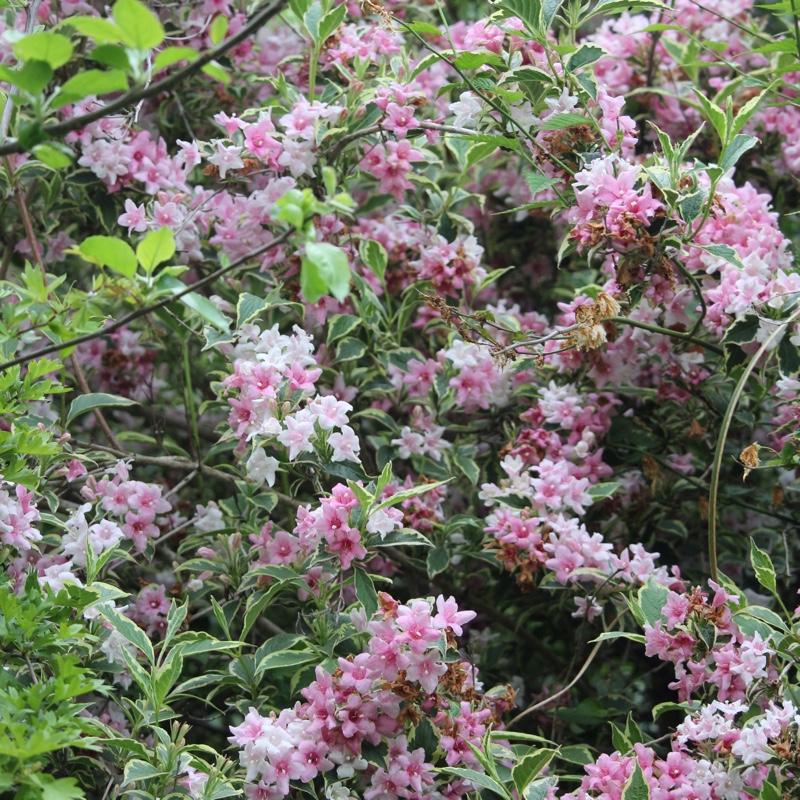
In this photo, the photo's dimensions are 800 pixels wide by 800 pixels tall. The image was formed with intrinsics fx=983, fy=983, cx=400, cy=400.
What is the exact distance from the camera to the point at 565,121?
60.6 inches

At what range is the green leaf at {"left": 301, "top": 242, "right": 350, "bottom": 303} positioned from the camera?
2.86ft

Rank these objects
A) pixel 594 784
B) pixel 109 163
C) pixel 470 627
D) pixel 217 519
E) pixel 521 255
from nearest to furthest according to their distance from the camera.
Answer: pixel 594 784
pixel 217 519
pixel 109 163
pixel 470 627
pixel 521 255

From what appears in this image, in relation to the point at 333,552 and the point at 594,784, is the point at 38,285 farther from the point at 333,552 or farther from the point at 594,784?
the point at 594,784

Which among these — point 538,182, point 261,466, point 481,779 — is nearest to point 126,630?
point 261,466

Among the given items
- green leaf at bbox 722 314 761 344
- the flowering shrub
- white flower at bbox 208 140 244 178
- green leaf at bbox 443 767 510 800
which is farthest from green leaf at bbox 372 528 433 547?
white flower at bbox 208 140 244 178

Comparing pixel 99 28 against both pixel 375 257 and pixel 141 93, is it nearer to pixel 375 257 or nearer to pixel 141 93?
pixel 141 93

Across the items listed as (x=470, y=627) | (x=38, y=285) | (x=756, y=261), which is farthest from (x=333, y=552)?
(x=756, y=261)

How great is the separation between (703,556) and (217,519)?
39.2 inches

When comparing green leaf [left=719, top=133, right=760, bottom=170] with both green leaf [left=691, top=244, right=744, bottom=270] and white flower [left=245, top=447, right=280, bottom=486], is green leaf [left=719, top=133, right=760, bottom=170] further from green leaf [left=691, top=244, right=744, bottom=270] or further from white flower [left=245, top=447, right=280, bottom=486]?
white flower [left=245, top=447, right=280, bottom=486]

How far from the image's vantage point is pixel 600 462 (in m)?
1.92

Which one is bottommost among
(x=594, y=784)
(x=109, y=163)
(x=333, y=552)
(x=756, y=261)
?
(x=594, y=784)

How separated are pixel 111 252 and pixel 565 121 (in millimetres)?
803

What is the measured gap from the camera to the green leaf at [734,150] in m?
1.56

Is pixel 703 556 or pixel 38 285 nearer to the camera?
pixel 38 285
